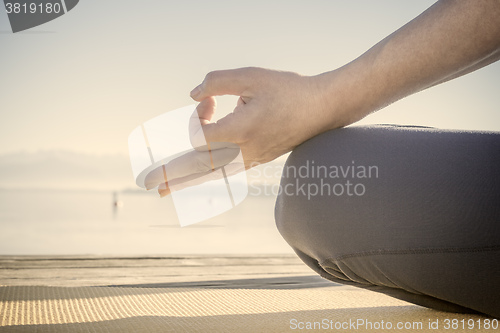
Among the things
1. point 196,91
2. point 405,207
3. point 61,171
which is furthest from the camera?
point 61,171

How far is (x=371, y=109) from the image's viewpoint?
2.00ft

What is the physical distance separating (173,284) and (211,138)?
2.51 ft

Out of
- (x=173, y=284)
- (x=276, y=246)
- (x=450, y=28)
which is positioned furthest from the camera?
(x=276, y=246)

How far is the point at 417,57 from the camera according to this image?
560mm

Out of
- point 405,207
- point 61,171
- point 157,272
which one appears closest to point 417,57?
point 405,207

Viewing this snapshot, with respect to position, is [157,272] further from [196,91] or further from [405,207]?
[405,207]

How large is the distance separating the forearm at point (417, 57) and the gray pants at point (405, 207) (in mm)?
50

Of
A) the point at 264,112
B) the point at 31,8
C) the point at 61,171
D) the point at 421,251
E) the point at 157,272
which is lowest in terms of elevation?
the point at 61,171

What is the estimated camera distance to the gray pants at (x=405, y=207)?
19.6 inches

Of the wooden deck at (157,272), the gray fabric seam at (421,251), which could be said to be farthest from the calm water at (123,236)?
the gray fabric seam at (421,251)

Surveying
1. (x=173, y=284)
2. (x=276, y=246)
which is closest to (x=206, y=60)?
(x=276, y=246)

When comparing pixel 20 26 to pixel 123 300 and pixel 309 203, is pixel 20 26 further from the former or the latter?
pixel 309 203

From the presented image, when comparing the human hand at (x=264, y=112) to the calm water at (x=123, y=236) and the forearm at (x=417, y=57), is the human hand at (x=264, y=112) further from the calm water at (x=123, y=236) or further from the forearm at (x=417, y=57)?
the calm water at (x=123, y=236)

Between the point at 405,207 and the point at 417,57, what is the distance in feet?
0.67
